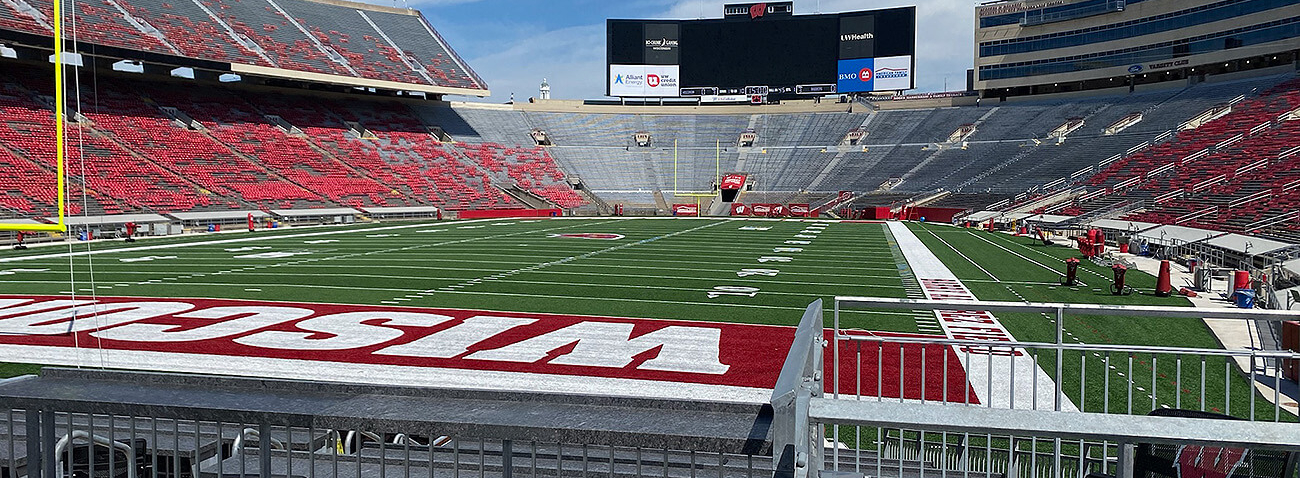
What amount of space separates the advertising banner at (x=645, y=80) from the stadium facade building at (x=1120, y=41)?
72.0 ft

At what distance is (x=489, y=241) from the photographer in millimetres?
27562

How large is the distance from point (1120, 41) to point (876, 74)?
15326 millimetres

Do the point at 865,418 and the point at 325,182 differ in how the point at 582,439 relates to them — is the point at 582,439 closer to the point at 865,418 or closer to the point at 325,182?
the point at 865,418

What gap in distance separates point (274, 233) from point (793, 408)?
3250 cm

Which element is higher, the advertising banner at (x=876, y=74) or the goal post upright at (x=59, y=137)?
the advertising banner at (x=876, y=74)

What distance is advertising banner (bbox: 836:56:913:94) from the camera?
61219 mm

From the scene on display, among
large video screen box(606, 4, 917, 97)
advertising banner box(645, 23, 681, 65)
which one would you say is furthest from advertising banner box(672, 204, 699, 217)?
advertising banner box(645, 23, 681, 65)

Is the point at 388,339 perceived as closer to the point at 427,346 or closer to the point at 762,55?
the point at 427,346

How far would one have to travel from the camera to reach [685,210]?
176ft

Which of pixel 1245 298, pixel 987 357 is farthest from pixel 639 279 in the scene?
pixel 1245 298

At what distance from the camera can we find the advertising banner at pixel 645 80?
65500 millimetres

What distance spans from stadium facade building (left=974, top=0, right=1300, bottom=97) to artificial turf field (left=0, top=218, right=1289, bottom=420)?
3185 centimetres

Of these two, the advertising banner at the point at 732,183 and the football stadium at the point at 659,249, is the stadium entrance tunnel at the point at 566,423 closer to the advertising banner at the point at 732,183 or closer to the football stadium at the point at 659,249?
the football stadium at the point at 659,249

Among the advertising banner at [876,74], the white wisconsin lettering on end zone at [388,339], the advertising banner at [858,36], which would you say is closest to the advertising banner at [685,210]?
the advertising banner at [876,74]
